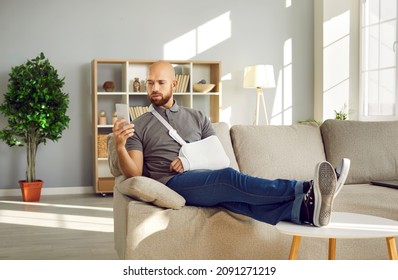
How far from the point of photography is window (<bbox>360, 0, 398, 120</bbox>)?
629cm

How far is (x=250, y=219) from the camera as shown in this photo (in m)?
2.88

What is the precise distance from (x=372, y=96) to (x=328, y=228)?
476 cm

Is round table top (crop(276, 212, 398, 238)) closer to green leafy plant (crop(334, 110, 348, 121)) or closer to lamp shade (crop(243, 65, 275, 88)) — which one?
lamp shade (crop(243, 65, 275, 88))

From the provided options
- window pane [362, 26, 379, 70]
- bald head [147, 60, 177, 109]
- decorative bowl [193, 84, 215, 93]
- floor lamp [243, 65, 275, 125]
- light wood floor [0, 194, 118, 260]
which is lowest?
light wood floor [0, 194, 118, 260]

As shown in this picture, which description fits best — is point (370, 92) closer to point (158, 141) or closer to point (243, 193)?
point (158, 141)

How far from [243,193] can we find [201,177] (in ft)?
0.88

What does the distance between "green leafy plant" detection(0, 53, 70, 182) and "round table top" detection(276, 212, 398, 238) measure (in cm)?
383

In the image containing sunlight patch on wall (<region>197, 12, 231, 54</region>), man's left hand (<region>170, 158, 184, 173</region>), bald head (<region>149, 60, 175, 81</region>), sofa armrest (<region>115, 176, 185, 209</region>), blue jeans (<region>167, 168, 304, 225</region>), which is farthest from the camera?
sunlight patch on wall (<region>197, 12, 231, 54</region>)

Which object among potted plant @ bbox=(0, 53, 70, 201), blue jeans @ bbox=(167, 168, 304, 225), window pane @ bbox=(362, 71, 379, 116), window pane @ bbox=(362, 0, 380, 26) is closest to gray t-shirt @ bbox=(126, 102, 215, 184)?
blue jeans @ bbox=(167, 168, 304, 225)

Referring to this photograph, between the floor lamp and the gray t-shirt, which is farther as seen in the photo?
the floor lamp

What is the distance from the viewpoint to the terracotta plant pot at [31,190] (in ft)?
19.1

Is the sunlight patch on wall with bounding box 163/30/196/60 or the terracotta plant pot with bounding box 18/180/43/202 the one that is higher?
the sunlight patch on wall with bounding box 163/30/196/60
